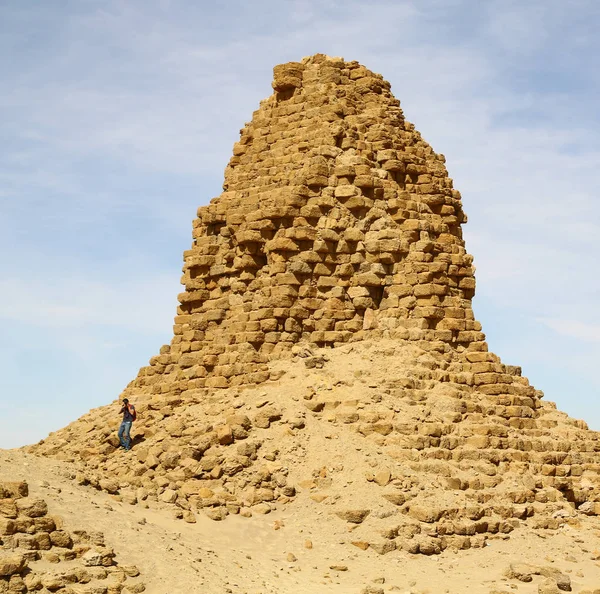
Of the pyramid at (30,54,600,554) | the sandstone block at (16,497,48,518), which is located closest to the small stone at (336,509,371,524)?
the pyramid at (30,54,600,554)

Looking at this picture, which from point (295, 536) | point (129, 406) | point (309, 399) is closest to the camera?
point (295, 536)

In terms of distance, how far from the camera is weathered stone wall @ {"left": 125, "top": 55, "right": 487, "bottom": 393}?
19.8 metres

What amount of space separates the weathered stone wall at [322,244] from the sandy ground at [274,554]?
3979 millimetres

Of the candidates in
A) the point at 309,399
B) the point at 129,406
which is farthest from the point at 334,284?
the point at 129,406

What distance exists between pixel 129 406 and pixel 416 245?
20.4 feet

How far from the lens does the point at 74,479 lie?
1623 centimetres

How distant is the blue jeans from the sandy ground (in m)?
2.35

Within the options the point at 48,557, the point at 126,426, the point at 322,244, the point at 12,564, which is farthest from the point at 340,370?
the point at 12,564

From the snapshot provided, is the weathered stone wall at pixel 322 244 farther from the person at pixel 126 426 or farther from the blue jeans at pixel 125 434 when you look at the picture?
the blue jeans at pixel 125 434

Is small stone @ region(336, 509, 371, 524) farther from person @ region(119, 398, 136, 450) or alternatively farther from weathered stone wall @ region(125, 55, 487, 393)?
person @ region(119, 398, 136, 450)

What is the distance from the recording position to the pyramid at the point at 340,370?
667 inches

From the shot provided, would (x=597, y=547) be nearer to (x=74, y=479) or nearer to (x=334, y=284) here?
(x=334, y=284)

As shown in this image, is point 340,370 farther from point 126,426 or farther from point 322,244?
point 126,426

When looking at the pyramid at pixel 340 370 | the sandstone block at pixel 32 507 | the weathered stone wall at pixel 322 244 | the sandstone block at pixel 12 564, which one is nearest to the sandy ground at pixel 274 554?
the pyramid at pixel 340 370
